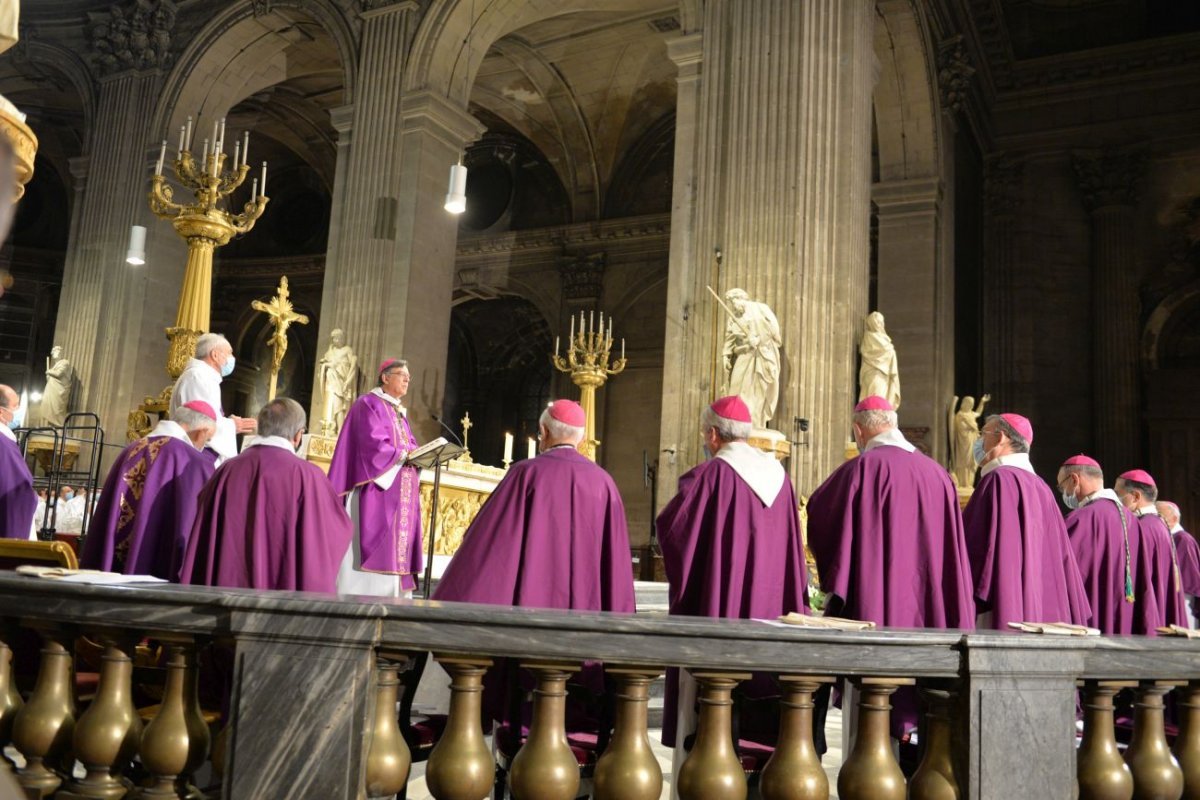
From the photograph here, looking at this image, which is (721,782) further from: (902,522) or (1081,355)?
(1081,355)

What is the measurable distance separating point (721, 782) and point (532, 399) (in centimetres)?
2409

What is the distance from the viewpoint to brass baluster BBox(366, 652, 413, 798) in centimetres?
227

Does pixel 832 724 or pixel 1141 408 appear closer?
pixel 832 724

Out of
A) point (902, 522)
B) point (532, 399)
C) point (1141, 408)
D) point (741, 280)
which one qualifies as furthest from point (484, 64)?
point (902, 522)

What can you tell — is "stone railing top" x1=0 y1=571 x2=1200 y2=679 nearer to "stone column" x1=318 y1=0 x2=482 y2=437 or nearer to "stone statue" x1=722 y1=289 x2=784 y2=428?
"stone statue" x1=722 y1=289 x2=784 y2=428

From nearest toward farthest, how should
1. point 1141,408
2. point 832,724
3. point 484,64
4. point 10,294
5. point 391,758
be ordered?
point 391,758 < point 832,724 < point 1141,408 < point 484,64 < point 10,294

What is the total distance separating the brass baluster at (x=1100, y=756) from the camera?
2.51 meters

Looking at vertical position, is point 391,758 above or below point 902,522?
below

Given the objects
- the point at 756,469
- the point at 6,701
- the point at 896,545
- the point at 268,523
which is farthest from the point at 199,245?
the point at 6,701

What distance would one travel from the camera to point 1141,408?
18.4m

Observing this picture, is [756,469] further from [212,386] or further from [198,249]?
[198,249]

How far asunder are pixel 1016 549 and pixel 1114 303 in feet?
51.7

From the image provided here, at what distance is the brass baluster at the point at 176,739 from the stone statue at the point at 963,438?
Result: 14565mm

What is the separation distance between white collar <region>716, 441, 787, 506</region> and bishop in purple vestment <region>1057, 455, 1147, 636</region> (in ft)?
8.32
